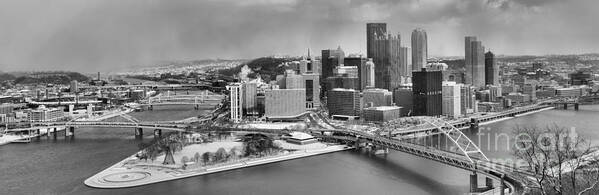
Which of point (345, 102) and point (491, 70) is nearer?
point (345, 102)

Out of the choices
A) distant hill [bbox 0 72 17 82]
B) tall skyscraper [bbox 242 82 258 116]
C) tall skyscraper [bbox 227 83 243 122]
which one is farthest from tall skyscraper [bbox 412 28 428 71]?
distant hill [bbox 0 72 17 82]

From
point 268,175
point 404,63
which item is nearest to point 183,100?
point 404,63

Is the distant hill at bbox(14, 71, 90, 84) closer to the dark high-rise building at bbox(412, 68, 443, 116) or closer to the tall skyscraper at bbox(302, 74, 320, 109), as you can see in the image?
the tall skyscraper at bbox(302, 74, 320, 109)

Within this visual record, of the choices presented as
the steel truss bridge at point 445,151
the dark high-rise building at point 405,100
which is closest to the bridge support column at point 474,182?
the steel truss bridge at point 445,151

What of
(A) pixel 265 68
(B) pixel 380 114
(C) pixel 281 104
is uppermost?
(A) pixel 265 68

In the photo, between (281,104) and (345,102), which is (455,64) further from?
(281,104)

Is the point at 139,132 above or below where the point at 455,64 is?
below

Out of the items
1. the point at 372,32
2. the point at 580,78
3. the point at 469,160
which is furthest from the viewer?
the point at 372,32
